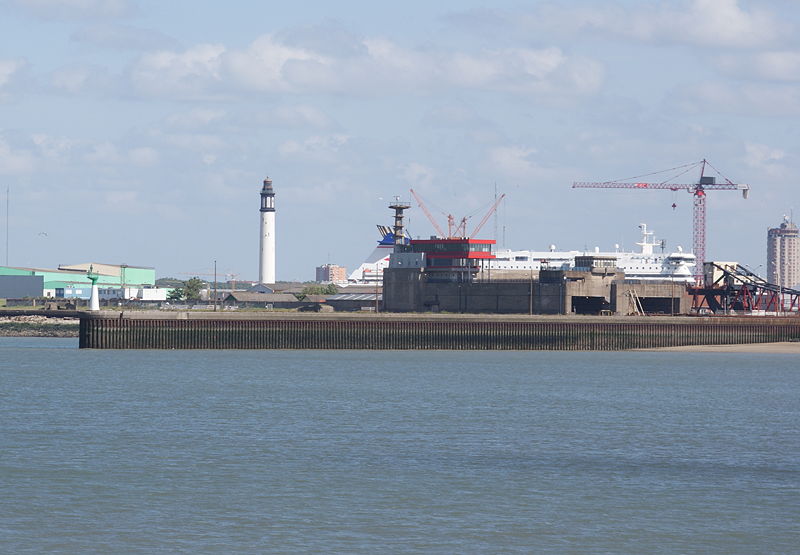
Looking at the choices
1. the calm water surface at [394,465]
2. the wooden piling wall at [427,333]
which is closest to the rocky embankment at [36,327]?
the wooden piling wall at [427,333]

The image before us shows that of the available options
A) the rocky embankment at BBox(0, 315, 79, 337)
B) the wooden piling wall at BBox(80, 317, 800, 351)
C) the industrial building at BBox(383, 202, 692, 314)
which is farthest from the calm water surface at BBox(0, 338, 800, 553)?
the rocky embankment at BBox(0, 315, 79, 337)

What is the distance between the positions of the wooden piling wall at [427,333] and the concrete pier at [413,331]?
90 mm

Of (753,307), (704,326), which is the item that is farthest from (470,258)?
(753,307)

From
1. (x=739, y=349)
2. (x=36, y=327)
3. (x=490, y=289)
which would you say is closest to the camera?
(x=739, y=349)

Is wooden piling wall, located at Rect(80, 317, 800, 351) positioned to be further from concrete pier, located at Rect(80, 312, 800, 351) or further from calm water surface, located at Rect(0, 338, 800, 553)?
calm water surface, located at Rect(0, 338, 800, 553)

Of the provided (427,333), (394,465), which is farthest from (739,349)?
(394,465)

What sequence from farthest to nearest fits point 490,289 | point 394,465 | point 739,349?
point 490,289 < point 739,349 < point 394,465

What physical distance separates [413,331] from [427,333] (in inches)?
55.4

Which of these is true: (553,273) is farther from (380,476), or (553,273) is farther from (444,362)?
(380,476)

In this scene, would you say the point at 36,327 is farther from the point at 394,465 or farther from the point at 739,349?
the point at 394,465

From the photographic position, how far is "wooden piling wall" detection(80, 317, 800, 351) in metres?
115

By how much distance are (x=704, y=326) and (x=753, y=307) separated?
28926mm

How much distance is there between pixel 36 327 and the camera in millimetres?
179625

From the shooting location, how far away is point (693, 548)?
35.0 meters
